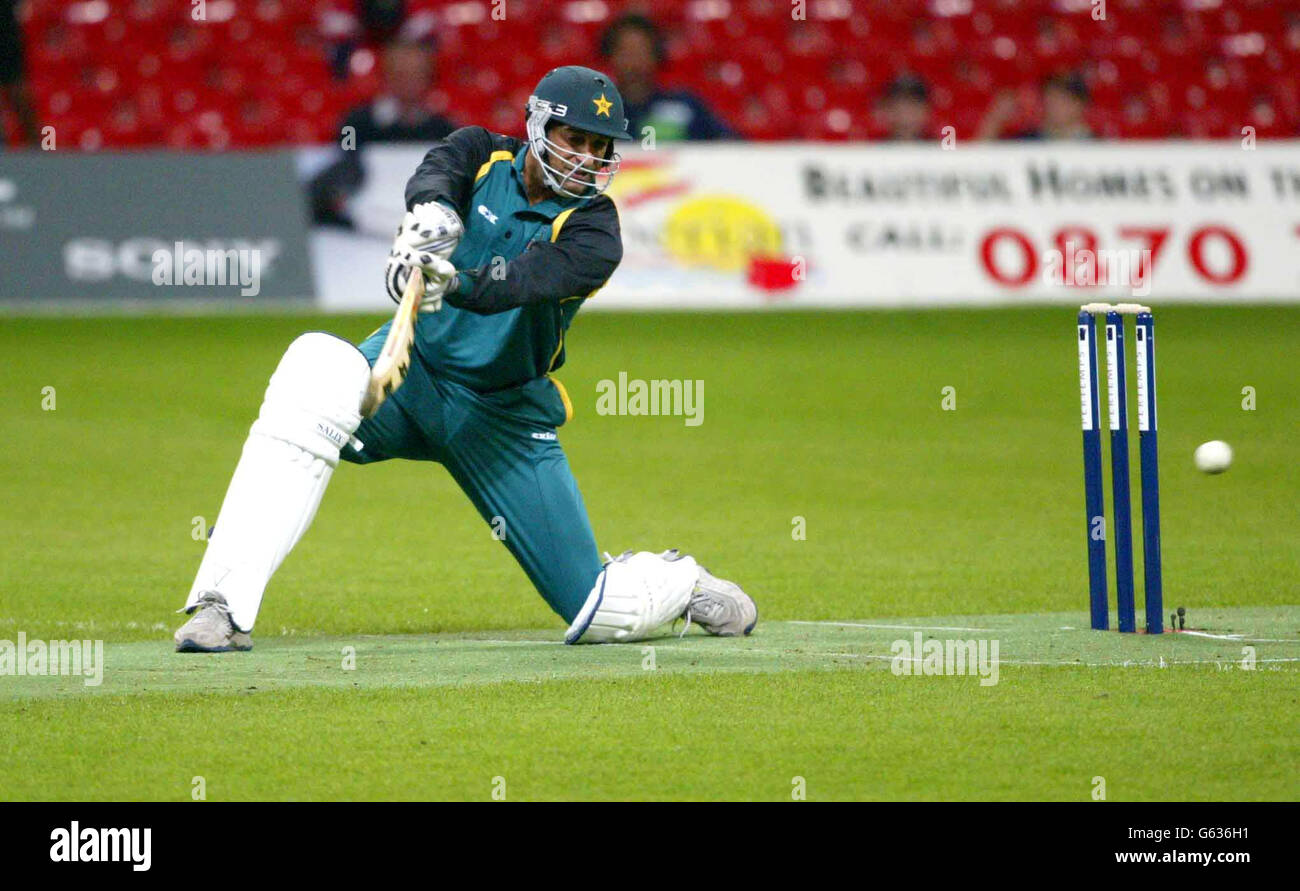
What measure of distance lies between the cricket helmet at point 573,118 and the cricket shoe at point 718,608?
139cm

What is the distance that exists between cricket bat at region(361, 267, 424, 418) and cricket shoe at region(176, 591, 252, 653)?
0.78 meters

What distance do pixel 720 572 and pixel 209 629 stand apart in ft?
10.4

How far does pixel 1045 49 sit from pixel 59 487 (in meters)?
16.4

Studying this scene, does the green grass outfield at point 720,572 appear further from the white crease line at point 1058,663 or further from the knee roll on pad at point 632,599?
the knee roll on pad at point 632,599

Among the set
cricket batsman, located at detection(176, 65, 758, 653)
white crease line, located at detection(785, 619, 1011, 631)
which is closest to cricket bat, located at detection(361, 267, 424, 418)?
cricket batsman, located at detection(176, 65, 758, 653)

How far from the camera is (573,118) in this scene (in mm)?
6949

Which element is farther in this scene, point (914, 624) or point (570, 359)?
point (570, 359)

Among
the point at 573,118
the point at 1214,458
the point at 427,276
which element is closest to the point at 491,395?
the point at 427,276

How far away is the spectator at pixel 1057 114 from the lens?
2183 cm

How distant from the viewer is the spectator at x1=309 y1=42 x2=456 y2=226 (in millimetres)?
19812

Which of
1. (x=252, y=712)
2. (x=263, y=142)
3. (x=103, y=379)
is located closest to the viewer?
(x=252, y=712)

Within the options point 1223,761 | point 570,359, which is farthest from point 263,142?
point 1223,761

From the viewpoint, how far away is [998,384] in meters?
16.0

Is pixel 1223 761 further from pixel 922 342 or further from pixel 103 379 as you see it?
pixel 922 342
